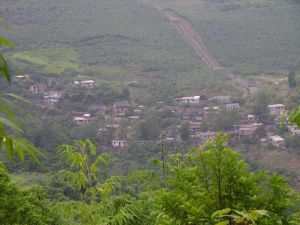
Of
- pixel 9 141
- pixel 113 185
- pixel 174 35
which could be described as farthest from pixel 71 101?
pixel 9 141

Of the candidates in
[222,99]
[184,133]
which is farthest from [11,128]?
[222,99]

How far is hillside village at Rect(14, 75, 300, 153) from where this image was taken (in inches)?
732

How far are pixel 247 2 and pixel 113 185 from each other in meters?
39.4

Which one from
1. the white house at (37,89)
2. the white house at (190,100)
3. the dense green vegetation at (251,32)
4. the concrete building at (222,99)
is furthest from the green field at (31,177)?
the dense green vegetation at (251,32)

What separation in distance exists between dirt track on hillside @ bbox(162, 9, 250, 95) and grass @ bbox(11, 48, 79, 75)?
352 inches

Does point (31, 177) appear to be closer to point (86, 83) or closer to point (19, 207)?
point (19, 207)

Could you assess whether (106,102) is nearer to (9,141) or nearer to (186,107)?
(186,107)

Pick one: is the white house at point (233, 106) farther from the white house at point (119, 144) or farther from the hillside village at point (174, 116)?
the white house at point (119, 144)

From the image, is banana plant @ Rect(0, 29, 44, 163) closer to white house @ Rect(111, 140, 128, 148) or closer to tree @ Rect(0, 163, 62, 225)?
tree @ Rect(0, 163, 62, 225)

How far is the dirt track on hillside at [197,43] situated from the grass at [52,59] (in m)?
8.95

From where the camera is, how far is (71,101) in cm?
2275

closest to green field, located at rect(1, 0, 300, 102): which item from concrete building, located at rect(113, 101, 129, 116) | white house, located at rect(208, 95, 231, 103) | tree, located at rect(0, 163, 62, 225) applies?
white house, located at rect(208, 95, 231, 103)

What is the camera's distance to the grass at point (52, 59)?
85.3 ft

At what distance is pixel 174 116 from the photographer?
69.4 ft
